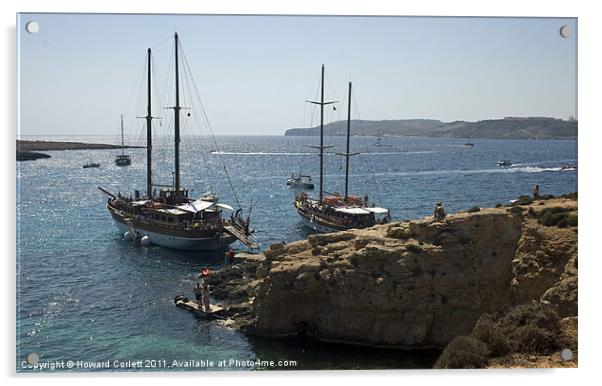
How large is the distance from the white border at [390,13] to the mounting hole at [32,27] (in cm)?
27

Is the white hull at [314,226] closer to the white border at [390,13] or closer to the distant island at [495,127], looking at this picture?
the distant island at [495,127]

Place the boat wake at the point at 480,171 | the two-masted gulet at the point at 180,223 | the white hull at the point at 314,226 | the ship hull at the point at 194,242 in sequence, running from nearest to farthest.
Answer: the two-masted gulet at the point at 180,223 → the ship hull at the point at 194,242 → the white hull at the point at 314,226 → the boat wake at the point at 480,171

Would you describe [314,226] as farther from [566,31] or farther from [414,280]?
[566,31]

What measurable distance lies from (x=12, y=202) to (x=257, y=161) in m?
87.4

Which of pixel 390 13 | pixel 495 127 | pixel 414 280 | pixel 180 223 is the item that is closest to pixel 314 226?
pixel 180 223

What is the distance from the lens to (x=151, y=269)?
26.4m

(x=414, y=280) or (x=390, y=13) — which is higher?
(x=390, y=13)

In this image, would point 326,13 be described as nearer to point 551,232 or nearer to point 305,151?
point 551,232

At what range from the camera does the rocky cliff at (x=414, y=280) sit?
15.7 meters

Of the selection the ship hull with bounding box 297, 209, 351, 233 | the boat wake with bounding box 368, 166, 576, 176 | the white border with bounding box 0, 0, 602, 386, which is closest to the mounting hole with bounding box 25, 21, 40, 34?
the white border with bounding box 0, 0, 602, 386

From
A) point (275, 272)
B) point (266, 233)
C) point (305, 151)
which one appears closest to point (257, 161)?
point (305, 151)

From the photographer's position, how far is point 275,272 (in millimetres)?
17516

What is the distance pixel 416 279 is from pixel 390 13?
752cm

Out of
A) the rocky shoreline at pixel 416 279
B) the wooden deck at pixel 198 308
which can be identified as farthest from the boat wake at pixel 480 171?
the wooden deck at pixel 198 308
